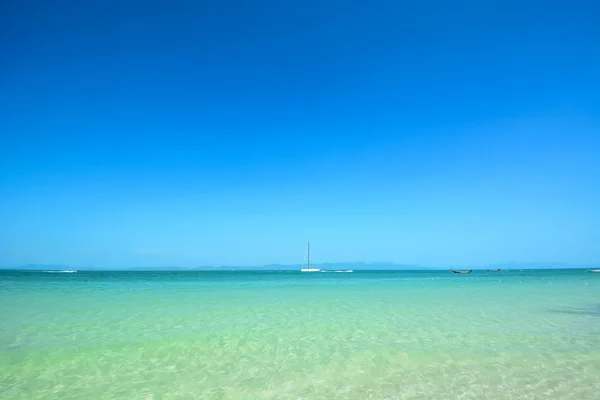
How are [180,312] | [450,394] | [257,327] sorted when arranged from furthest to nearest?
[180,312], [257,327], [450,394]

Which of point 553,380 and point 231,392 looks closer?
point 231,392

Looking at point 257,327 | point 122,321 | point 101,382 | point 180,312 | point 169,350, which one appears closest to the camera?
point 101,382

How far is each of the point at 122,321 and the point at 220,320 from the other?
3.85 meters

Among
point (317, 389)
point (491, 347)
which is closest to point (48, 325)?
→ point (317, 389)

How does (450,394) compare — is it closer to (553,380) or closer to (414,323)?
(553,380)

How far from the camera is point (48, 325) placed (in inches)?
559

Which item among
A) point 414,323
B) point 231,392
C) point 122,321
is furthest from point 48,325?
point 414,323

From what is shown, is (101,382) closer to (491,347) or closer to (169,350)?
(169,350)

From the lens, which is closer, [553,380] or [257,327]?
[553,380]

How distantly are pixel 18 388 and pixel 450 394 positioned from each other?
813 cm

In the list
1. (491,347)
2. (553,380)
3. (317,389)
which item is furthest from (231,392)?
(491,347)

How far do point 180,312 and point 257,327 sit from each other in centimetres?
615

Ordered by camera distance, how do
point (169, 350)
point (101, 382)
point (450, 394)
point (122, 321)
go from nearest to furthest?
1. point (450, 394)
2. point (101, 382)
3. point (169, 350)
4. point (122, 321)

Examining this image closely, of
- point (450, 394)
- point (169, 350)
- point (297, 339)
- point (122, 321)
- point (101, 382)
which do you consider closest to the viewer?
point (450, 394)
